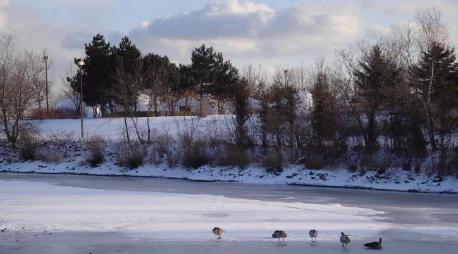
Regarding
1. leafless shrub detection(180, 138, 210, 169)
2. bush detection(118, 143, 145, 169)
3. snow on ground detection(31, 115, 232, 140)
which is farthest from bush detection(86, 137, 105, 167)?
leafless shrub detection(180, 138, 210, 169)

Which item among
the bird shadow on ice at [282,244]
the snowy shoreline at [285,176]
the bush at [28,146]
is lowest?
the snowy shoreline at [285,176]

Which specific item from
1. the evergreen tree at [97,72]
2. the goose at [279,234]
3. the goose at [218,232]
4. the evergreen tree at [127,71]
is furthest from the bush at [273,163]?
the evergreen tree at [97,72]

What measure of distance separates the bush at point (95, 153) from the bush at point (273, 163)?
11.6 m

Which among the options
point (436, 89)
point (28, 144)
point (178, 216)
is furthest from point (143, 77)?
point (178, 216)

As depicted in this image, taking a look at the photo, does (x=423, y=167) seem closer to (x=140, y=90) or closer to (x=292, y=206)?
(x=292, y=206)

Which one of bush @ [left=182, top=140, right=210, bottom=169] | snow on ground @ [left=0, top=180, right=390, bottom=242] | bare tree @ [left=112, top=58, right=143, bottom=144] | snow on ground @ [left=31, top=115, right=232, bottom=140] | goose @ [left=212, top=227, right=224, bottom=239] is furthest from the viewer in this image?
bare tree @ [left=112, top=58, right=143, bottom=144]

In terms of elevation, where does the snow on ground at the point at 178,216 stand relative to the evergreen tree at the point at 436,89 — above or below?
below

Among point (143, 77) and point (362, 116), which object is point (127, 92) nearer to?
point (143, 77)

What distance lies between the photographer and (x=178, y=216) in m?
16.9

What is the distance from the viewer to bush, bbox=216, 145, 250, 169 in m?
34.0

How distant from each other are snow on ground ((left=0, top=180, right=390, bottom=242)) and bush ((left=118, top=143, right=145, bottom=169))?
14.6 metres

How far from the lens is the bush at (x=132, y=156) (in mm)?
37531

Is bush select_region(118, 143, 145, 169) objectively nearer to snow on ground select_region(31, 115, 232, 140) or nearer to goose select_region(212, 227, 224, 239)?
snow on ground select_region(31, 115, 232, 140)

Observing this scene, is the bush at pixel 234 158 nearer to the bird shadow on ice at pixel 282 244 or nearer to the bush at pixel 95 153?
the bush at pixel 95 153
